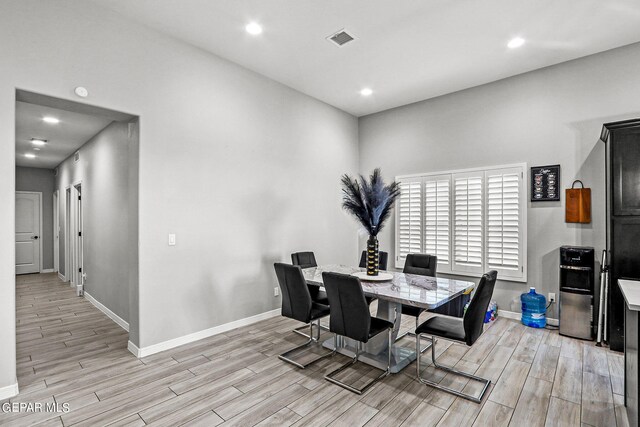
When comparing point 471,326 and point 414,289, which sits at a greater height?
point 414,289

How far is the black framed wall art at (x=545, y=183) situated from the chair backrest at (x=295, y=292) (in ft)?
11.0

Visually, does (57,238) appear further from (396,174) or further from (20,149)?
(396,174)

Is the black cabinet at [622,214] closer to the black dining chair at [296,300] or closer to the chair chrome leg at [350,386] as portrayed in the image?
the chair chrome leg at [350,386]

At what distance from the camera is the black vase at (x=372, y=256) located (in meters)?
3.36

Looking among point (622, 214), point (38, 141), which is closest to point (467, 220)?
point (622, 214)

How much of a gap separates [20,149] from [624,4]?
31.7 feet

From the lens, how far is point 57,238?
8.52 meters

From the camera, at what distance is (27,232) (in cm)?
852

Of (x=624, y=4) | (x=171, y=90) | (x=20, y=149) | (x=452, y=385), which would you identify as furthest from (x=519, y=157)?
(x=20, y=149)

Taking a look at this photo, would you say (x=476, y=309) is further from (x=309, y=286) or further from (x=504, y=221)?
(x=504, y=221)

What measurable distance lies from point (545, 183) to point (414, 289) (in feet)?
8.61

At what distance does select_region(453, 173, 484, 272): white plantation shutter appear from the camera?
4.67m

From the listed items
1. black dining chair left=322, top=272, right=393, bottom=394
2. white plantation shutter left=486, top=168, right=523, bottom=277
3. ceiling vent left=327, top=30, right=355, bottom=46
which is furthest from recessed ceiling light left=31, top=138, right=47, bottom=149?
white plantation shutter left=486, top=168, right=523, bottom=277

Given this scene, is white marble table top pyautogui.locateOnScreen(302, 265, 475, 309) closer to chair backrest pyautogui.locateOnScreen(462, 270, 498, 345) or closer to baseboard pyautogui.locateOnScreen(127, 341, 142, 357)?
chair backrest pyautogui.locateOnScreen(462, 270, 498, 345)
